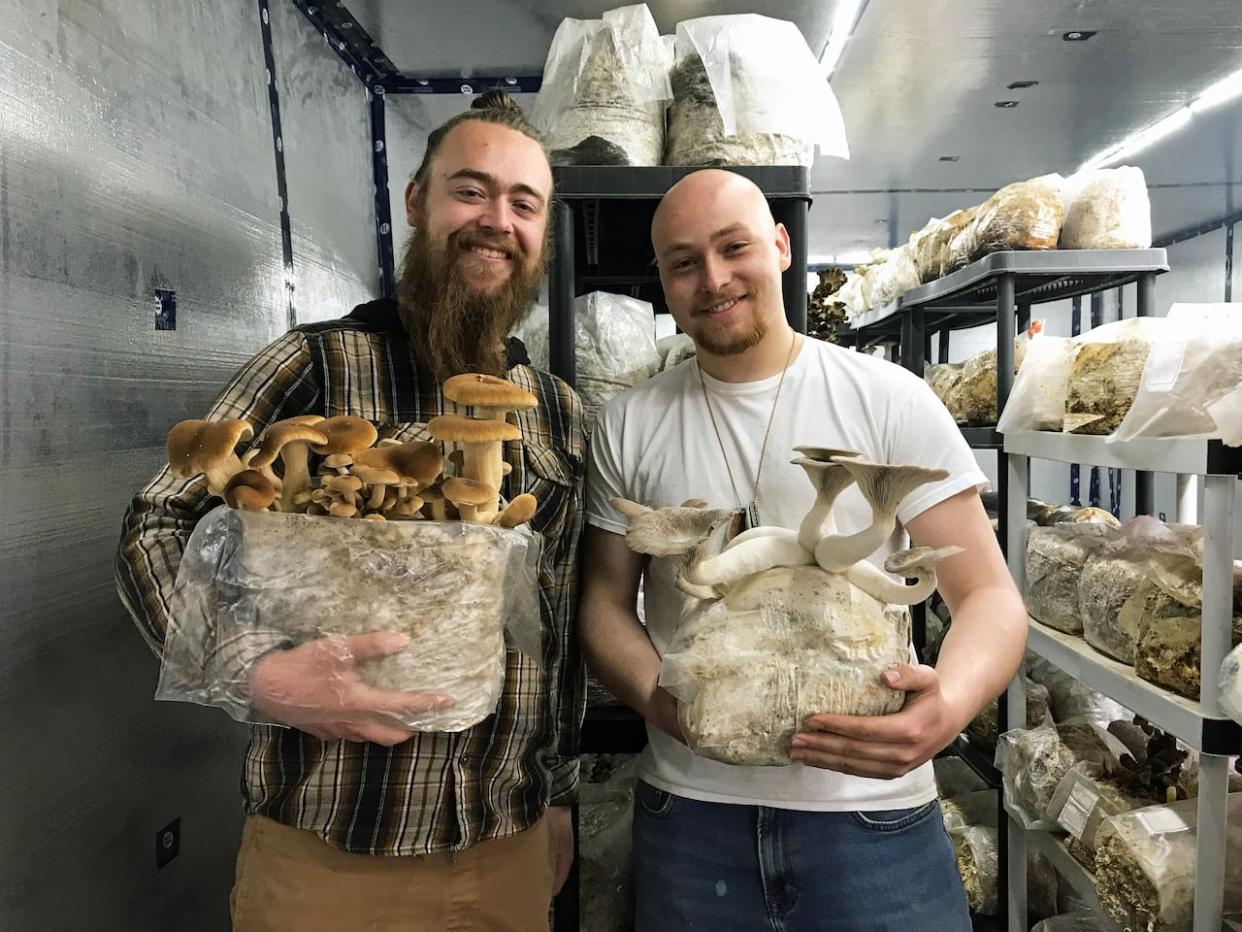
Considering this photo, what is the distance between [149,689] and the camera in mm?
1542

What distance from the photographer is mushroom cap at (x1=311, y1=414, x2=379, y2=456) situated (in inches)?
32.8

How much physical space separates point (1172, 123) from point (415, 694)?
3.95 meters

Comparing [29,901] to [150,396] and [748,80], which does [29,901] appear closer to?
[150,396]

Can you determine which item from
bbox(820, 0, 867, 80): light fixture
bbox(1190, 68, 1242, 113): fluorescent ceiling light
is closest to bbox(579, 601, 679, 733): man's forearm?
bbox(820, 0, 867, 80): light fixture

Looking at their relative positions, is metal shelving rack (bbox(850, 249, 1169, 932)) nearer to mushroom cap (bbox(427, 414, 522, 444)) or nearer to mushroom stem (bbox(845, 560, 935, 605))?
mushroom stem (bbox(845, 560, 935, 605))

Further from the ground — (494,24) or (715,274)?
(494,24)

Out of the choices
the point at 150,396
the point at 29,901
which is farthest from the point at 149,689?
the point at 150,396

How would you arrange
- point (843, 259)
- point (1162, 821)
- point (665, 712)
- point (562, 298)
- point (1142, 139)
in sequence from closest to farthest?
point (665, 712) → point (1162, 821) → point (562, 298) → point (1142, 139) → point (843, 259)

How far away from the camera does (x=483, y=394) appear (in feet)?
2.94

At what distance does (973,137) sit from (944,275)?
1084 millimetres

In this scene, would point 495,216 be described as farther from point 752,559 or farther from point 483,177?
point 752,559

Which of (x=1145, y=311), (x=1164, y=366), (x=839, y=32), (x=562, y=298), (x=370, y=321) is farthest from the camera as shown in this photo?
(x=839, y=32)

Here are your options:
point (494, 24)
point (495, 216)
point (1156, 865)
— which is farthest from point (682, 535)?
point (494, 24)

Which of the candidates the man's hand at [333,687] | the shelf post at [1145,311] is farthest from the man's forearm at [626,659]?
the shelf post at [1145,311]
